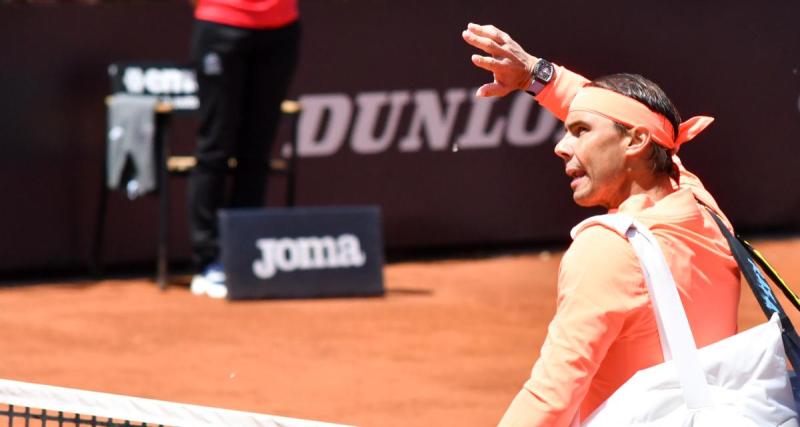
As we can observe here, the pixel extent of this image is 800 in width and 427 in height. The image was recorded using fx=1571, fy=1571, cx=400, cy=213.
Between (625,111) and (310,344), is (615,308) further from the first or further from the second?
(310,344)

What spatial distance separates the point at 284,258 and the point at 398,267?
1.23 m

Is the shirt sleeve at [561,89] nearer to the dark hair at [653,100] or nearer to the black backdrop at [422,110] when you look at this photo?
the dark hair at [653,100]


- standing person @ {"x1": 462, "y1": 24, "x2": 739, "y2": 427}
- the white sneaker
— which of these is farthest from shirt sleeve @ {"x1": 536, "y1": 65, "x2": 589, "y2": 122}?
the white sneaker

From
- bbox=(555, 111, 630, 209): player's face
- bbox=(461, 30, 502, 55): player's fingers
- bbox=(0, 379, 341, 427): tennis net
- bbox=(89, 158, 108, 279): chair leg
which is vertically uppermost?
bbox=(461, 30, 502, 55): player's fingers

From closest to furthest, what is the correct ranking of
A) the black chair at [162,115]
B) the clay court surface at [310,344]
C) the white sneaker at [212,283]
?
the clay court surface at [310,344], the white sneaker at [212,283], the black chair at [162,115]

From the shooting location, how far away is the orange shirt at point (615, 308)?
2615mm

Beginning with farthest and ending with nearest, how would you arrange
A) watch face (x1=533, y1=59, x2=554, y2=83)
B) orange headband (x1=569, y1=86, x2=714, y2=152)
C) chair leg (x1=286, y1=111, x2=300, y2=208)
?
1. chair leg (x1=286, y1=111, x2=300, y2=208)
2. watch face (x1=533, y1=59, x2=554, y2=83)
3. orange headband (x1=569, y1=86, x2=714, y2=152)

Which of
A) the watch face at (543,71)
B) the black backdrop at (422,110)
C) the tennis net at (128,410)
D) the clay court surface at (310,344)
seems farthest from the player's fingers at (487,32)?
the black backdrop at (422,110)

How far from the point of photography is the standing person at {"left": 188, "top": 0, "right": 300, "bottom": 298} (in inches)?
315

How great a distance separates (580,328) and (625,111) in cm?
46

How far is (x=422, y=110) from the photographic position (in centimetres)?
927

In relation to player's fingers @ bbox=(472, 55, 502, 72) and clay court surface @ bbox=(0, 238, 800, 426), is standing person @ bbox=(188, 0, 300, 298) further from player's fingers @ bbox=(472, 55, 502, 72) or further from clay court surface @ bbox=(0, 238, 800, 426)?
player's fingers @ bbox=(472, 55, 502, 72)

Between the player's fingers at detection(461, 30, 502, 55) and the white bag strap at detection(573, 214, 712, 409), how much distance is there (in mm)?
618

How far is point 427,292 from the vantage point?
8477 millimetres
